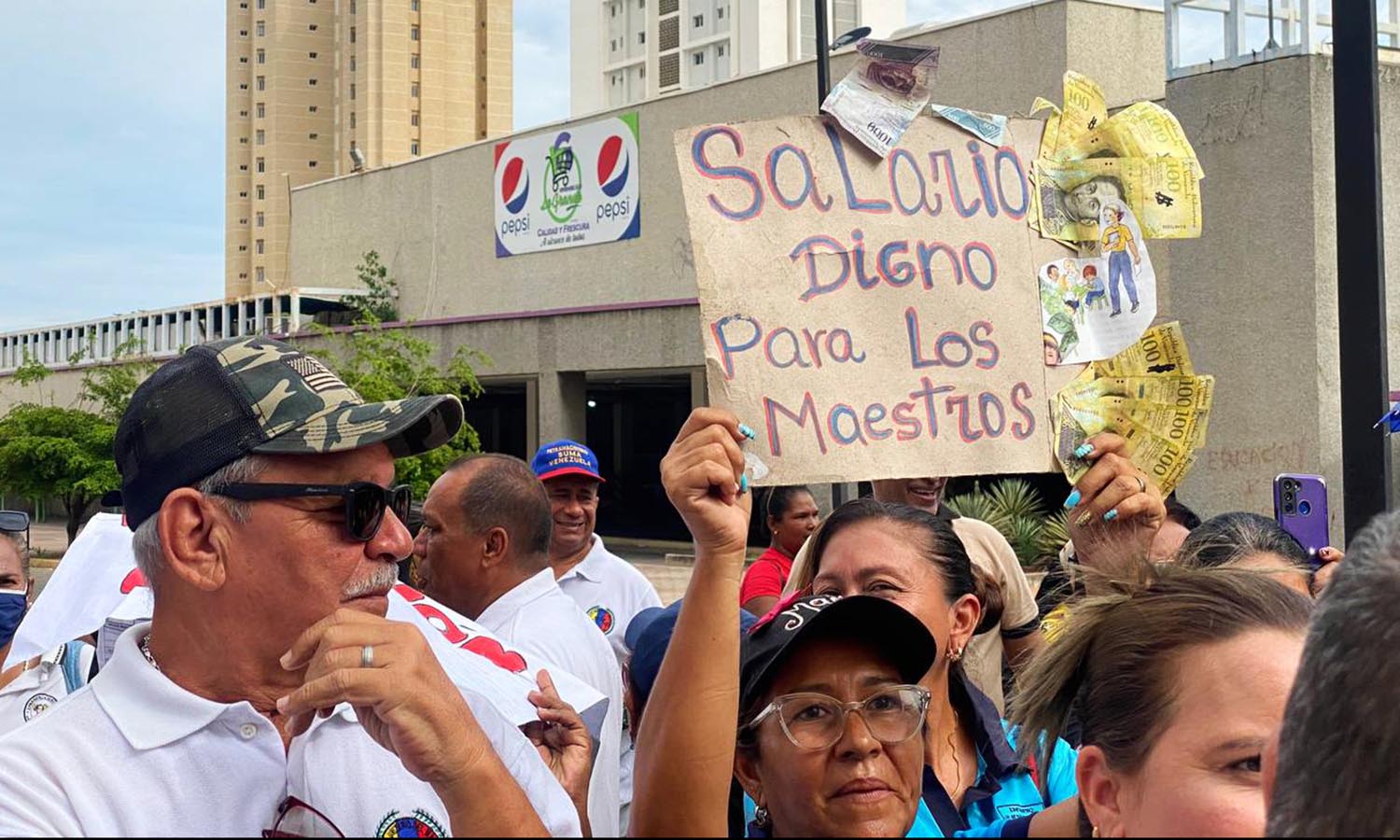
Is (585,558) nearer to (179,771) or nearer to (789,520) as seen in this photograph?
(789,520)

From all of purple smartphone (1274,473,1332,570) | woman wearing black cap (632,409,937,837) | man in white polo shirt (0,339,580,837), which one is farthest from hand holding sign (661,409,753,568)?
purple smartphone (1274,473,1332,570)

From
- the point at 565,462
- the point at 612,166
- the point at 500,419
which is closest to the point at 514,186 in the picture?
the point at 612,166

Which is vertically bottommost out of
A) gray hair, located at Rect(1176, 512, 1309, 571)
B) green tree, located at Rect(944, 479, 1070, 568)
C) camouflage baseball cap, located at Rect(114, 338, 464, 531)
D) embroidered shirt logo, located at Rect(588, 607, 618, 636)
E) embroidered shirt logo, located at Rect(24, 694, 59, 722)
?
green tree, located at Rect(944, 479, 1070, 568)

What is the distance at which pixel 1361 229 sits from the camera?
3.96 metres

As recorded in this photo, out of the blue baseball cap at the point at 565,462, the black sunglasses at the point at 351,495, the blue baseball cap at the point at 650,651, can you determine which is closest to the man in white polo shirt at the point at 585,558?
the blue baseball cap at the point at 565,462

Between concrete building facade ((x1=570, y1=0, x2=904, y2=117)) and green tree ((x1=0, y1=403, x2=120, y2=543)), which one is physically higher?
concrete building facade ((x1=570, y1=0, x2=904, y2=117))

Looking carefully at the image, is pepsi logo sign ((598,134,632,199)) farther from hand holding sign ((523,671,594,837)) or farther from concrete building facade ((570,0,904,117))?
concrete building facade ((570,0,904,117))

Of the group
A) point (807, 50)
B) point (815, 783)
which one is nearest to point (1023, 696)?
point (815, 783)

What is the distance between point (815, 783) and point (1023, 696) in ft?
1.35

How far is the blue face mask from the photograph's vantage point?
468 cm

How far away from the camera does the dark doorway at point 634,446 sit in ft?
116

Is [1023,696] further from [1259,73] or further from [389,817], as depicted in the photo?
[1259,73]

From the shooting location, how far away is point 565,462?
6867mm

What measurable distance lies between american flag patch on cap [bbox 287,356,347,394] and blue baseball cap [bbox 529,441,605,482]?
4.10 m
